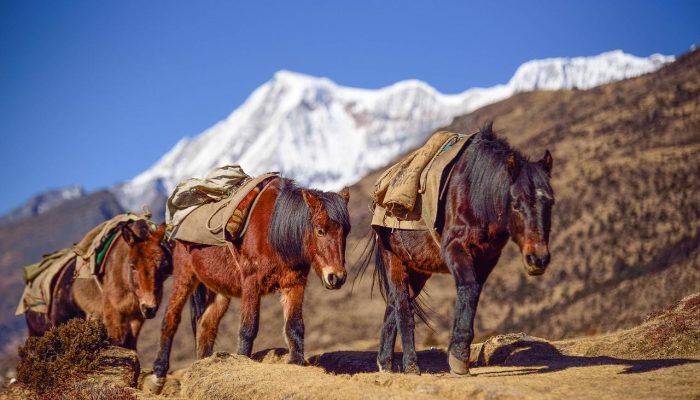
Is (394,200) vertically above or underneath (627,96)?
underneath

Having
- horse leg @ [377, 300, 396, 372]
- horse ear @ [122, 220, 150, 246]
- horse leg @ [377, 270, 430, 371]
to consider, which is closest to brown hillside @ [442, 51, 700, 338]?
horse leg @ [377, 270, 430, 371]

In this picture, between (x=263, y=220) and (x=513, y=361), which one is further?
(x=263, y=220)

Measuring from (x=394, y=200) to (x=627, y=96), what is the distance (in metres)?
49.0

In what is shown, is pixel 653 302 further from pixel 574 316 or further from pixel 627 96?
pixel 627 96

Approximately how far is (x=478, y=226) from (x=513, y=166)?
0.74 meters

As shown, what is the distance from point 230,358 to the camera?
8.93 meters

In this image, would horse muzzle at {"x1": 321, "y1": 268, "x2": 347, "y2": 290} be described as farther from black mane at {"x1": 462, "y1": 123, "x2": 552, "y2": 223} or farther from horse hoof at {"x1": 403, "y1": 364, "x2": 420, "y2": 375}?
black mane at {"x1": 462, "y1": 123, "x2": 552, "y2": 223}

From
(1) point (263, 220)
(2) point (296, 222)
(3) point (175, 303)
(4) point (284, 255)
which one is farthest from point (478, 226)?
(3) point (175, 303)

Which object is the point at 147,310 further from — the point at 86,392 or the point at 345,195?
the point at 345,195

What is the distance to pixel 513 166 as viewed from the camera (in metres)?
7.24

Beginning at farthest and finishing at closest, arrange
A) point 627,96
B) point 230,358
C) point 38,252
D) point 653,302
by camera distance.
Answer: point 38,252, point 627,96, point 653,302, point 230,358

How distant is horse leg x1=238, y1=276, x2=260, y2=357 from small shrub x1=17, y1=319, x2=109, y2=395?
6.89ft

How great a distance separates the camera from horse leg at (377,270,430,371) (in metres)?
8.80

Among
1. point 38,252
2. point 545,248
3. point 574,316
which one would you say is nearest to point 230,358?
point 545,248
